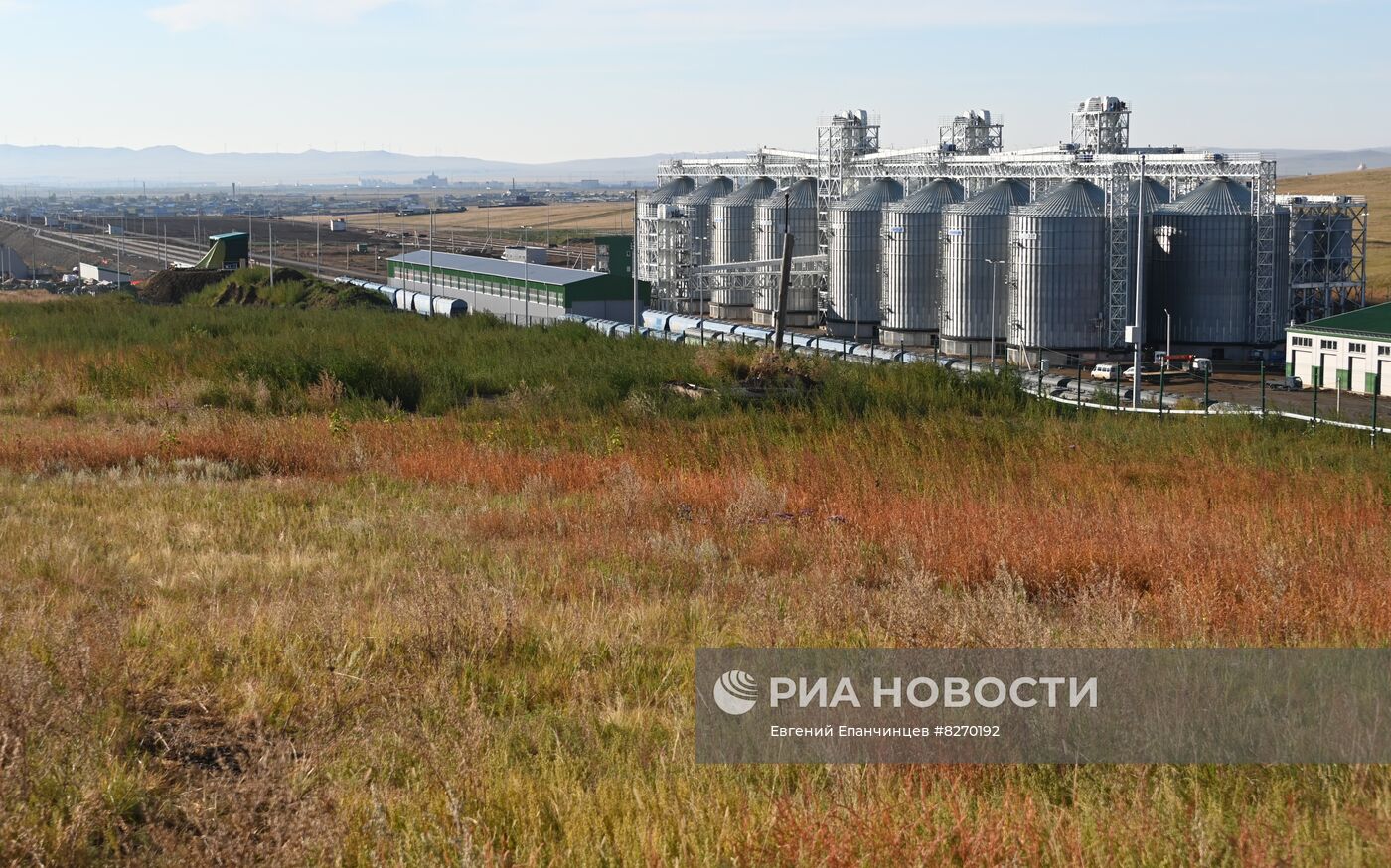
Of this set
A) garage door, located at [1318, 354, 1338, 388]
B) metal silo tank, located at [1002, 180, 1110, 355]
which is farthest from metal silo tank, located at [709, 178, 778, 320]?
garage door, located at [1318, 354, 1338, 388]

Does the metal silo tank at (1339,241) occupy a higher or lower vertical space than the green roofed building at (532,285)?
higher

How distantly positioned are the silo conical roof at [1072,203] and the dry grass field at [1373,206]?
18879 mm

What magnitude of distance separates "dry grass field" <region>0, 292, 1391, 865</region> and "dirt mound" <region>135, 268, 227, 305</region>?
1899 inches

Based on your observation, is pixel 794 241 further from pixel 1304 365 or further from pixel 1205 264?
pixel 1304 365

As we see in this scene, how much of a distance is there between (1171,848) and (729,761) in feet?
6.96

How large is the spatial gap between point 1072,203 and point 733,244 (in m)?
21.2

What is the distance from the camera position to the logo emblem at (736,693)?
7.26 m

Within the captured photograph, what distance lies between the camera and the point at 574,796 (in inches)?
247

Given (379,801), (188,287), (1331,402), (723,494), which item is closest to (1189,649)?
(379,801)

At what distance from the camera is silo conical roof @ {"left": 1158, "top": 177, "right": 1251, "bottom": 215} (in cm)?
4803

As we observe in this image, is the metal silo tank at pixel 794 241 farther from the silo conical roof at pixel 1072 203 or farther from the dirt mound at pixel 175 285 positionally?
the dirt mound at pixel 175 285

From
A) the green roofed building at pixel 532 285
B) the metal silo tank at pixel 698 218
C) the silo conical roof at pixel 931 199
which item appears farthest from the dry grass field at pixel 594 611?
the metal silo tank at pixel 698 218

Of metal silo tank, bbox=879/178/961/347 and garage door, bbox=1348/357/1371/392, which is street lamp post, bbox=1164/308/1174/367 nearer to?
garage door, bbox=1348/357/1371/392

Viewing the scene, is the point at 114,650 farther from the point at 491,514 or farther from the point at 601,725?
the point at 491,514
